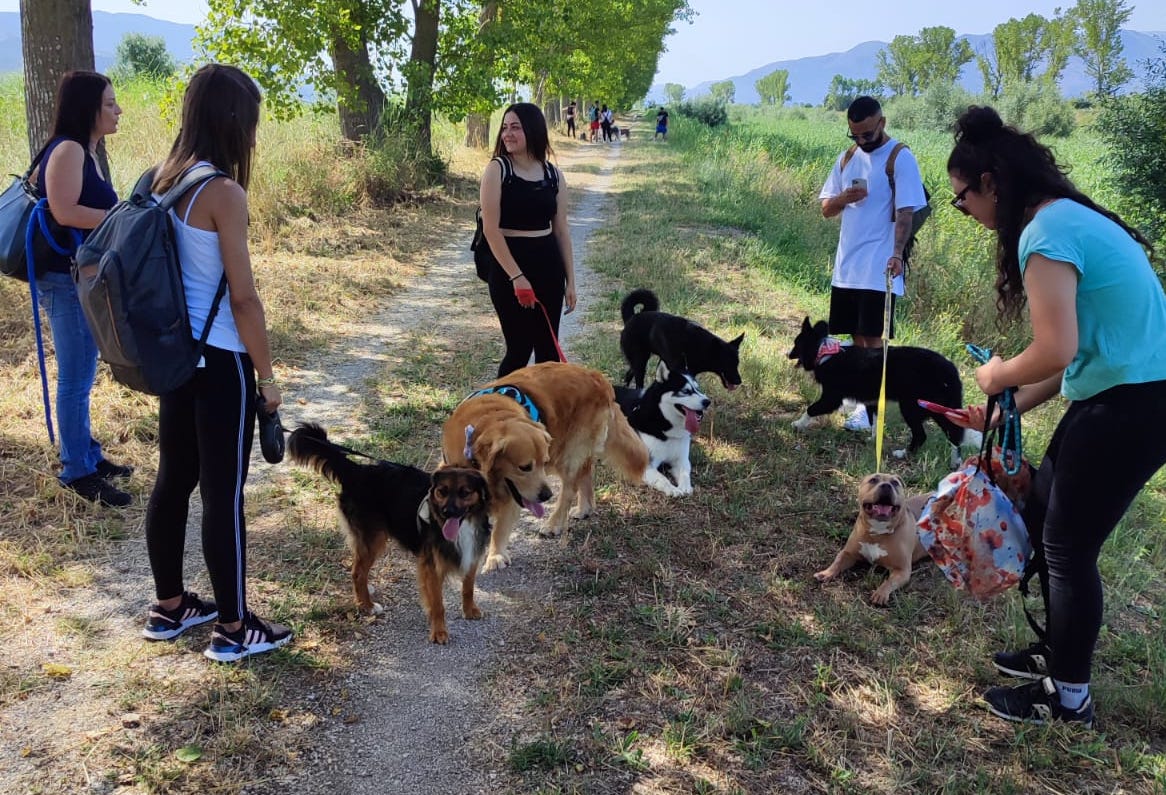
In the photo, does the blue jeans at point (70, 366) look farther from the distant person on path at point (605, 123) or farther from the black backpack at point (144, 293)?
the distant person on path at point (605, 123)

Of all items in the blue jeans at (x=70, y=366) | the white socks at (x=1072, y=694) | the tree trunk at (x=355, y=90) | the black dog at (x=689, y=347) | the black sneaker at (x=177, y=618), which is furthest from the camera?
the tree trunk at (x=355, y=90)

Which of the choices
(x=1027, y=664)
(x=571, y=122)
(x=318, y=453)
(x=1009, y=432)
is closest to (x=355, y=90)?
(x=318, y=453)

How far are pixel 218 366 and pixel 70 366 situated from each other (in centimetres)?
206

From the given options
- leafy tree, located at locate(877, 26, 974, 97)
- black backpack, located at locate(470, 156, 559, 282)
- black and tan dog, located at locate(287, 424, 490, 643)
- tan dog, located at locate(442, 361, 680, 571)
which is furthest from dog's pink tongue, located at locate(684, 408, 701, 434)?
leafy tree, located at locate(877, 26, 974, 97)

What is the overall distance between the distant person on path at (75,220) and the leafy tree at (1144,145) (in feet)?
46.7

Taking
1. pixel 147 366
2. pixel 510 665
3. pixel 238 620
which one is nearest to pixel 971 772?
pixel 510 665

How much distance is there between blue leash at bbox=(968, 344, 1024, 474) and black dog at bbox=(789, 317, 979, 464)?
7.10ft

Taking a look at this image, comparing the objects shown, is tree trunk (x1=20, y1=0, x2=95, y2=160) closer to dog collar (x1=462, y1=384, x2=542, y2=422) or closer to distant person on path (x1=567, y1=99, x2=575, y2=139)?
dog collar (x1=462, y1=384, x2=542, y2=422)

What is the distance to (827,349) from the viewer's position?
5.55 meters

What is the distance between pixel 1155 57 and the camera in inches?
458

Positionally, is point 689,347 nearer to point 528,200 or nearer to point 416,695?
point 528,200

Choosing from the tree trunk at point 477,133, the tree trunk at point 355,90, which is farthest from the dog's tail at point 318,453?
the tree trunk at point 477,133

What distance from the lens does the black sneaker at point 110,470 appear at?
441 cm

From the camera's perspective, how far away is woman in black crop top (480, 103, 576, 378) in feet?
14.1
